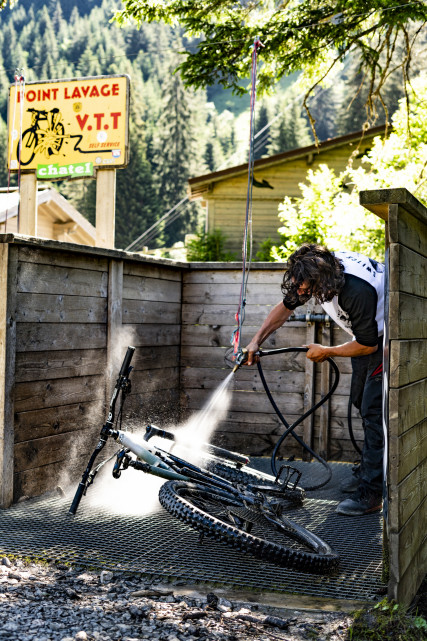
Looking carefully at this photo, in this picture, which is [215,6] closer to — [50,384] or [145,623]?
[50,384]

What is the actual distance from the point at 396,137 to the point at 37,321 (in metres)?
9.56

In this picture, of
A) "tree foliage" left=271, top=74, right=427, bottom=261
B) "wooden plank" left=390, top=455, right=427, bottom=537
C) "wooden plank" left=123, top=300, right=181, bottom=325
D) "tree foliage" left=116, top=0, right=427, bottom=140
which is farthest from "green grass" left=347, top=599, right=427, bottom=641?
"tree foliage" left=271, top=74, right=427, bottom=261

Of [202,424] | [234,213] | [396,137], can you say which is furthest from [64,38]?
[202,424]

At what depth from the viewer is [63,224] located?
20.5 meters

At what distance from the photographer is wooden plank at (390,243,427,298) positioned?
295 cm

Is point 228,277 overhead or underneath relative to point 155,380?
overhead

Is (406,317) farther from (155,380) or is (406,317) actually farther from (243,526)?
(155,380)

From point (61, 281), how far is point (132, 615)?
8.87 feet

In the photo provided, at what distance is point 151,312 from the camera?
6.21 metres

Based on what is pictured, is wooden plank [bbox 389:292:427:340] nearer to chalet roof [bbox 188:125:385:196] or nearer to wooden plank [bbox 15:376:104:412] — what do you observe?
wooden plank [bbox 15:376:104:412]

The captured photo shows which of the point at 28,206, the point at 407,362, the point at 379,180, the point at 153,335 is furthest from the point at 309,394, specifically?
the point at 379,180

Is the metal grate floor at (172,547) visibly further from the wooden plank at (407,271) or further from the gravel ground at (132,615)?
the wooden plank at (407,271)

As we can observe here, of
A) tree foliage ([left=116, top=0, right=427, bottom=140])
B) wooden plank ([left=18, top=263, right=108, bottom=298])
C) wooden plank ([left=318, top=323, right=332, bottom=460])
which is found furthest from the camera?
tree foliage ([left=116, top=0, right=427, bottom=140])

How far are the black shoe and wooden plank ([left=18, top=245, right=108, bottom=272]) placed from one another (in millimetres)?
2496
